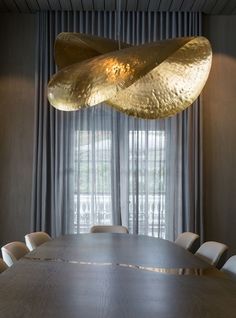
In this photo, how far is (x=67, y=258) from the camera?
2.58 m

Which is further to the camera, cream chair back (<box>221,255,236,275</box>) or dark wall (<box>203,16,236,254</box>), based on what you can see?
dark wall (<box>203,16,236,254</box>)

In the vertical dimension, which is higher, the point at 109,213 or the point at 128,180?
the point at 128,180

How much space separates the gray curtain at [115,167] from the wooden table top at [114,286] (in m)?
1.90

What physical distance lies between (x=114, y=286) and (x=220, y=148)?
11.3 feet

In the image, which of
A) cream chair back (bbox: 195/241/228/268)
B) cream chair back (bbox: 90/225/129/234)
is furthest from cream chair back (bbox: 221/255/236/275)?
cream chair back (bbox: 90/225/129/234)

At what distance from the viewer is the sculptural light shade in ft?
7.05

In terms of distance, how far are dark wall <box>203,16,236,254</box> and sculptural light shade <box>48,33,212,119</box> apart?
2112 millimetres

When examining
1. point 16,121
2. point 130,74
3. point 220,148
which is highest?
point 16,121

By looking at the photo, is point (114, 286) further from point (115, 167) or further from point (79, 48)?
point (115, 167)

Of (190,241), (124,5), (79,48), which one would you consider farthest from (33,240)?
(124,5)

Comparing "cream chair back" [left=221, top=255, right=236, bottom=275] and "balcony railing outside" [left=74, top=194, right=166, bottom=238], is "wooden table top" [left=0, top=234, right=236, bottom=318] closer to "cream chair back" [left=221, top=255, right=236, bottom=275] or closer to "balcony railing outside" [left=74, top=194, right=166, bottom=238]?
"cream chair back" [left=221, top=255, right=236, bottom=275]

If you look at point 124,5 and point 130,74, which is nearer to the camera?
point 130,74

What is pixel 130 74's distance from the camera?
7.02 ft

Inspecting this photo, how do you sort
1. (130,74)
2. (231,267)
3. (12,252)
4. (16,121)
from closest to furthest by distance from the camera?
1. (130,74)
2. (231,267)
3. (12,252)
4. (16,121)
